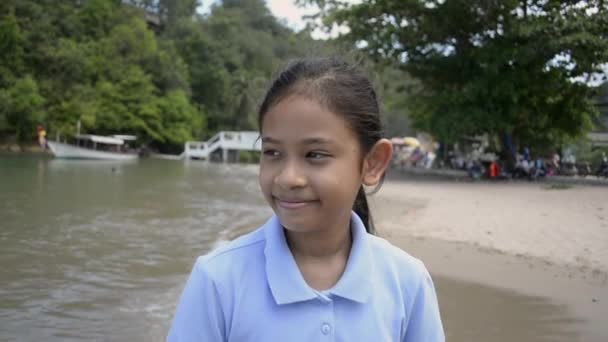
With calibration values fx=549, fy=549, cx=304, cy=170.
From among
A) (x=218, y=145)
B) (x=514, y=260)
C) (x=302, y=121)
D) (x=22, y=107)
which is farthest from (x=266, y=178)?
(x=218, y=145)

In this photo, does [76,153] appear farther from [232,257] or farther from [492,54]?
[232,257]

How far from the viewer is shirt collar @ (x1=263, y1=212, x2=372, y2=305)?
1265mm

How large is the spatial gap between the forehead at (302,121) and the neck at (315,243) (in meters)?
0.25

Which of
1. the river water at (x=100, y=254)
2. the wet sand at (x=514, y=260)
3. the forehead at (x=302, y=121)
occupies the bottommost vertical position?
the river water at (x=100, y=254)

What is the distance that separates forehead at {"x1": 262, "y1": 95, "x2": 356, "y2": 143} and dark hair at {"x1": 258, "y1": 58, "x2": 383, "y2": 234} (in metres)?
0.02

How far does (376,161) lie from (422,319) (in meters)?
0.44

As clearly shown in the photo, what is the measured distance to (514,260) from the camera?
22.8ft

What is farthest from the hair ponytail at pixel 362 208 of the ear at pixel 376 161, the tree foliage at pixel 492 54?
the tree foliage at pixel 492 54

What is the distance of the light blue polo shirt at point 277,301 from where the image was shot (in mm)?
1251

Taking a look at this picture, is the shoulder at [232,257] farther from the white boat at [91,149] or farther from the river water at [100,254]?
the white boat at [91,149]

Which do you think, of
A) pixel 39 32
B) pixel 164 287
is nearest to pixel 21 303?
pixel 164 287

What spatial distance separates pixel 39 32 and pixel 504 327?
1672 inches

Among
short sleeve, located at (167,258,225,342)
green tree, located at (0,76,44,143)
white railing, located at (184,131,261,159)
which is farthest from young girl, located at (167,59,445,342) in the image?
white railing, located at (184,131,261,159)

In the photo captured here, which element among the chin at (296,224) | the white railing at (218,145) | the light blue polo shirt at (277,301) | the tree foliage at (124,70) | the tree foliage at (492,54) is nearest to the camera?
the light blue polo shirt at (277,301)
